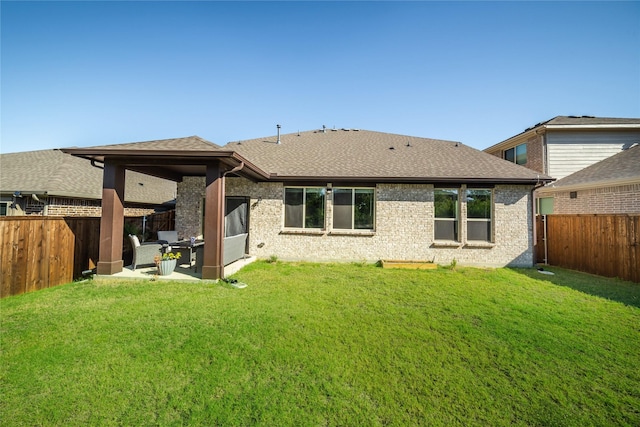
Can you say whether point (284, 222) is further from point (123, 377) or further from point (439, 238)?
point (123, 377)

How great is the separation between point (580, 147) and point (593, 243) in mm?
7632

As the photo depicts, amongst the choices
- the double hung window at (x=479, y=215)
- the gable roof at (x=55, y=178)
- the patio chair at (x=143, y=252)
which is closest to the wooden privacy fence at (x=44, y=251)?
the patio chair at (x=143, y=252)

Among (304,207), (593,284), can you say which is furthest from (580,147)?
(304,207)

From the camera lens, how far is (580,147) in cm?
1302

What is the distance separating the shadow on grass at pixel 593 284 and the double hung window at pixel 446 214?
91.9 inches

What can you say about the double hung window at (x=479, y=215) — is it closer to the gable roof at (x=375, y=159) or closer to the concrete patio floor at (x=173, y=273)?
the gable roof at (x=375, y=159)

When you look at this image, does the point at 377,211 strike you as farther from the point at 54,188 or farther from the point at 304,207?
the point at 54,188

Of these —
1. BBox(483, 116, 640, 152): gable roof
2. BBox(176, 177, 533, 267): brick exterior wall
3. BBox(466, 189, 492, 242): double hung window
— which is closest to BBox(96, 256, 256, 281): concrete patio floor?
BBox(176, 177, 533, 267): brick exterior wall

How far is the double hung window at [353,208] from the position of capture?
9531mm

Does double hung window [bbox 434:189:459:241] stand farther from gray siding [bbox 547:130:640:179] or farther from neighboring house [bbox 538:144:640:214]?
gray siding [bbox 547:130:640:179]

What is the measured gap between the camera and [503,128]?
12984mm

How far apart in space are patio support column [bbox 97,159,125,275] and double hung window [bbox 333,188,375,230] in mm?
6585

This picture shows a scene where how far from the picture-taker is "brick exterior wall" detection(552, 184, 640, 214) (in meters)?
9.27

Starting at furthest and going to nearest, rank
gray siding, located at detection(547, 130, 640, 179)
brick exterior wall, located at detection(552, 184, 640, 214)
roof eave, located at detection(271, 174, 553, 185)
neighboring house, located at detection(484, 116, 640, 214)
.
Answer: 1. gray siding, located at detection(547, 130, 640, 179)
2. neighboring house, located at detection(484, 116, 640, 214)
3. brick exterior wall, located at detection(552, 184, 640, 214)
4. roof eave, located at detection(271, 174, 553, 185)
